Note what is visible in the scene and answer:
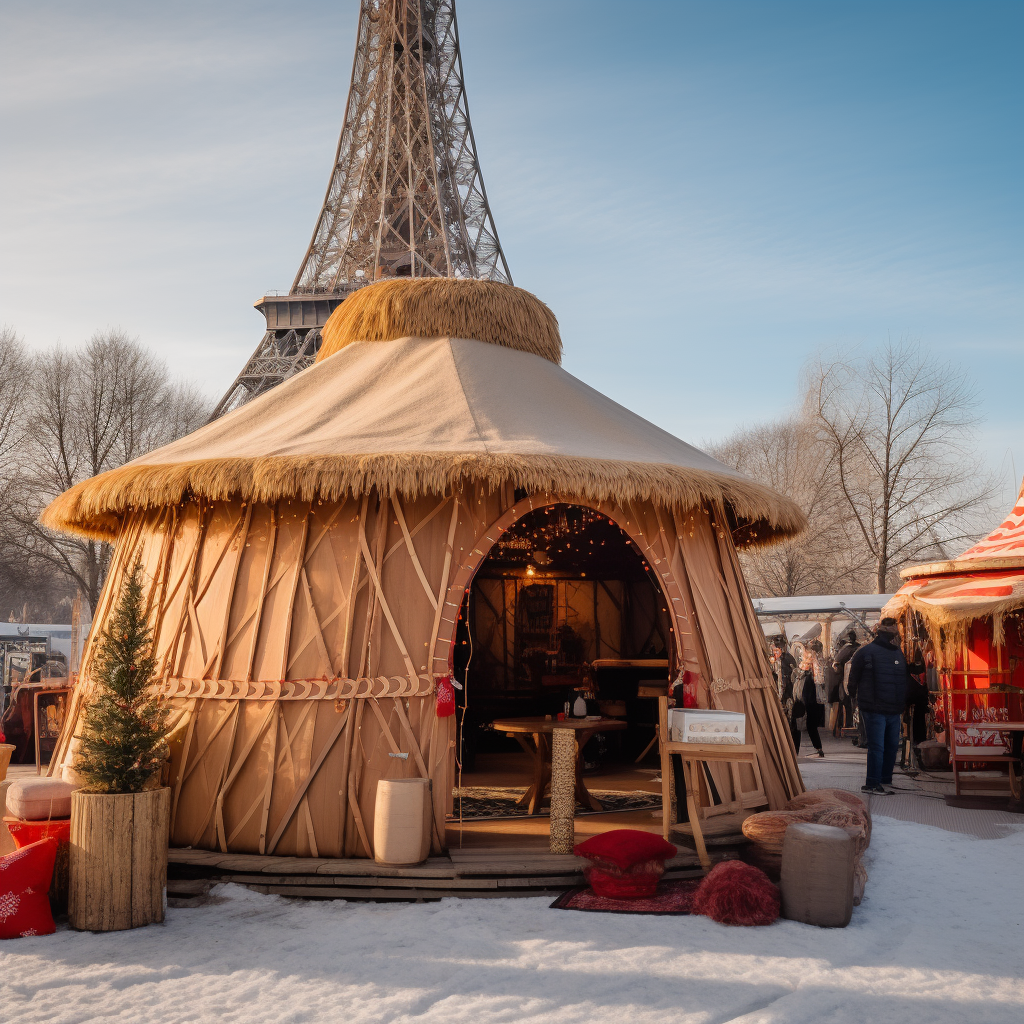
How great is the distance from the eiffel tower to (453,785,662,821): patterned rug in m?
29.9

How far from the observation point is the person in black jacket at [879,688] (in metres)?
8.90

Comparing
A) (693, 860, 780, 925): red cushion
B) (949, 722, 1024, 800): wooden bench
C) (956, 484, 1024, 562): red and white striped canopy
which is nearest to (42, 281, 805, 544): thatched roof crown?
(693, 860, 780, 925): red cushion

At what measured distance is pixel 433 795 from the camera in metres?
6.07

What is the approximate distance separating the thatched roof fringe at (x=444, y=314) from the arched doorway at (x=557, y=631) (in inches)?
112

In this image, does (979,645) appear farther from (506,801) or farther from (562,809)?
(562,809)

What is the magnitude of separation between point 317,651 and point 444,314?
3521mm

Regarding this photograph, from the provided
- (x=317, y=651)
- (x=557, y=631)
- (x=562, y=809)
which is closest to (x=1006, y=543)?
(x=557, y=631)

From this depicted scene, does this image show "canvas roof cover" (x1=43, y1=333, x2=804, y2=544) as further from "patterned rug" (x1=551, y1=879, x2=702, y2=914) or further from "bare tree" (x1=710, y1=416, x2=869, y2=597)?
"bare tree" (x1=710, y1=416, x2=869, y2=597)

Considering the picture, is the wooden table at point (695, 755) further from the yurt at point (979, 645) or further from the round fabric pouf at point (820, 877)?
the yurt at point (979, 645)

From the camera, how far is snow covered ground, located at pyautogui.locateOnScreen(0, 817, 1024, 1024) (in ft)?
13.1

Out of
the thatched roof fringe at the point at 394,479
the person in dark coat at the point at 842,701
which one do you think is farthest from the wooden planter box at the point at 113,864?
the person in dark coat at the point at 842,701

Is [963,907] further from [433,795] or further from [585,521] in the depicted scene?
[585,521]

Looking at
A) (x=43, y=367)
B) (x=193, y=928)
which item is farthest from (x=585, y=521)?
(x=43, y=367)

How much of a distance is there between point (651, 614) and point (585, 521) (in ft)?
5.12
